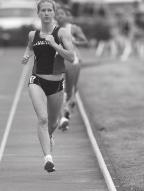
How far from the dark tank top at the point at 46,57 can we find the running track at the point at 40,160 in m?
1.21

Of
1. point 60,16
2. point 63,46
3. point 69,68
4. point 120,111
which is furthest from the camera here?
point 120,111

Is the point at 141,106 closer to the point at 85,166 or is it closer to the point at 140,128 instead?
the point at 140,128

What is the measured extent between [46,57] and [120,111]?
7911 mm

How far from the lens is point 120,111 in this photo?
18.2 metres

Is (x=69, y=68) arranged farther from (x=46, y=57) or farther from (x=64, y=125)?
(x=46, y=57)

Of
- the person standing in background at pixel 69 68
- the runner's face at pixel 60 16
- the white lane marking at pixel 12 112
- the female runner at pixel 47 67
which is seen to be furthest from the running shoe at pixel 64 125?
the female runner at pixel 47 67

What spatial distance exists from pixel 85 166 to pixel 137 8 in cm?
3650

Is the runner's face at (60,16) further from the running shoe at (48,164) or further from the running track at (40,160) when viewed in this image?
the running shoe at (48,164)

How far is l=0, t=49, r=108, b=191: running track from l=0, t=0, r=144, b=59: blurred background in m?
21.1

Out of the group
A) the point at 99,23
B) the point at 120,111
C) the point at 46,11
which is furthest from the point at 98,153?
the point at 99,23

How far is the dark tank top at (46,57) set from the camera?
10375 millimetres

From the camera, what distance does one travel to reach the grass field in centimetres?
1138

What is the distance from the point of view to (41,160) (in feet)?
38.7

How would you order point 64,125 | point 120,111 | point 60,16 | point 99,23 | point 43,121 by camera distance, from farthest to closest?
point 99,23, point 120,111, point 64,125, point 60,16, point 43,121
